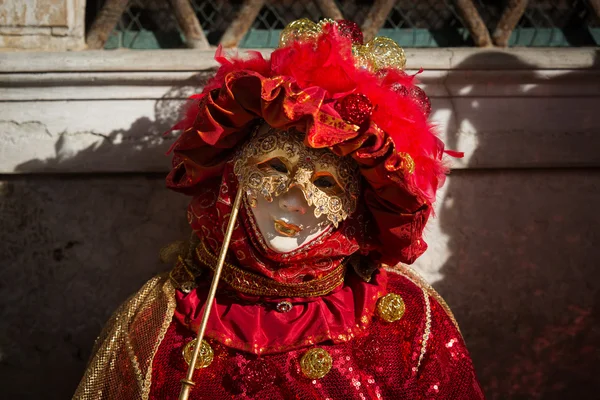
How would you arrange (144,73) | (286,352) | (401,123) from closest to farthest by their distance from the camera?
(401,123) → (286,352) → (144,73)

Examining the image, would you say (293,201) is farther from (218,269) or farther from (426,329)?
(426,329)

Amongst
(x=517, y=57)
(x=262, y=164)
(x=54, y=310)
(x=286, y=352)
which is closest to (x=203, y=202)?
(x=262, y=164)

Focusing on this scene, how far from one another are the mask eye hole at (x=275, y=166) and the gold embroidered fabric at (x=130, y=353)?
47 centimetres

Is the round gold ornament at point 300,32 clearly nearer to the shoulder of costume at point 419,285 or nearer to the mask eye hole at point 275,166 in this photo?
the mask eye hole at point 275,166

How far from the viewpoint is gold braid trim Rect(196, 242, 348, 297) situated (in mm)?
1842

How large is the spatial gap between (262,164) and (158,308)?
1.69 ft

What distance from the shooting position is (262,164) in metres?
1.79

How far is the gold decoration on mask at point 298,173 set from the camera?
5.69ft

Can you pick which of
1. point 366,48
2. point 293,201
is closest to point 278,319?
point 293,201

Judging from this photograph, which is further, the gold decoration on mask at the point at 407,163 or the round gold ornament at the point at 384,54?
the round gold ornament at the point at 384,54

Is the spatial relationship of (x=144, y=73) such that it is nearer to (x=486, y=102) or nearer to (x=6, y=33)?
(x=6, y=33)

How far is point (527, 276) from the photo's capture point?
2.46 metres

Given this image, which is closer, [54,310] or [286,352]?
[286,352]

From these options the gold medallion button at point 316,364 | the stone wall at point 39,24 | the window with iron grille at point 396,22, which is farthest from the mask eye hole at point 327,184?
the stone wall at point 39,24
